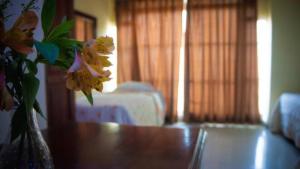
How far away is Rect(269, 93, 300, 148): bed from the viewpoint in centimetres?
352

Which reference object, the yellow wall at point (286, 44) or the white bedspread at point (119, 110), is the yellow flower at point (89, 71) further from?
the yellow wall at point (286, 44)

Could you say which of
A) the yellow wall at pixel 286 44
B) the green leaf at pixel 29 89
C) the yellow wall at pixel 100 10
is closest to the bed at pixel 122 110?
the yellow wall at pixel 100 10

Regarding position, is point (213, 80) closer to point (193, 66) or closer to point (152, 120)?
point (193, 66)

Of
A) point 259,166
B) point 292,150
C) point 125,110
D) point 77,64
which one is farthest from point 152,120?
point 77,64

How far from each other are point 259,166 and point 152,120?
168 centimetres

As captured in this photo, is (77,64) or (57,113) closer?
(77,64)

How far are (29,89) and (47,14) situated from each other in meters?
0.19

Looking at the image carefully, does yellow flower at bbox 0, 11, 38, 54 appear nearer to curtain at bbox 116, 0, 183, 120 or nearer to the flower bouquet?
the flower bouquet

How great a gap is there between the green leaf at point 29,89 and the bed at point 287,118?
3.62 meters

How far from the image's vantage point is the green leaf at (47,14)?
612 mm

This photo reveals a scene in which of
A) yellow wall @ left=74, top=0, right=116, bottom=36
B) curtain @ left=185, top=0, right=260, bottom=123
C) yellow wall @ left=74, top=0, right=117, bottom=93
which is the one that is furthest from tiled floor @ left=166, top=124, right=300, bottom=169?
yellow wall @ left=74, top=0, right=116, bottom=36

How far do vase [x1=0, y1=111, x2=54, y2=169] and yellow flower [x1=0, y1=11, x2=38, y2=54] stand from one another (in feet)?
0.51

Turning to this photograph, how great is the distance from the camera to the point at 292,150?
3.44m

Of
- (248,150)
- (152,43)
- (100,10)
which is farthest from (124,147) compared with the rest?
(152,43)
